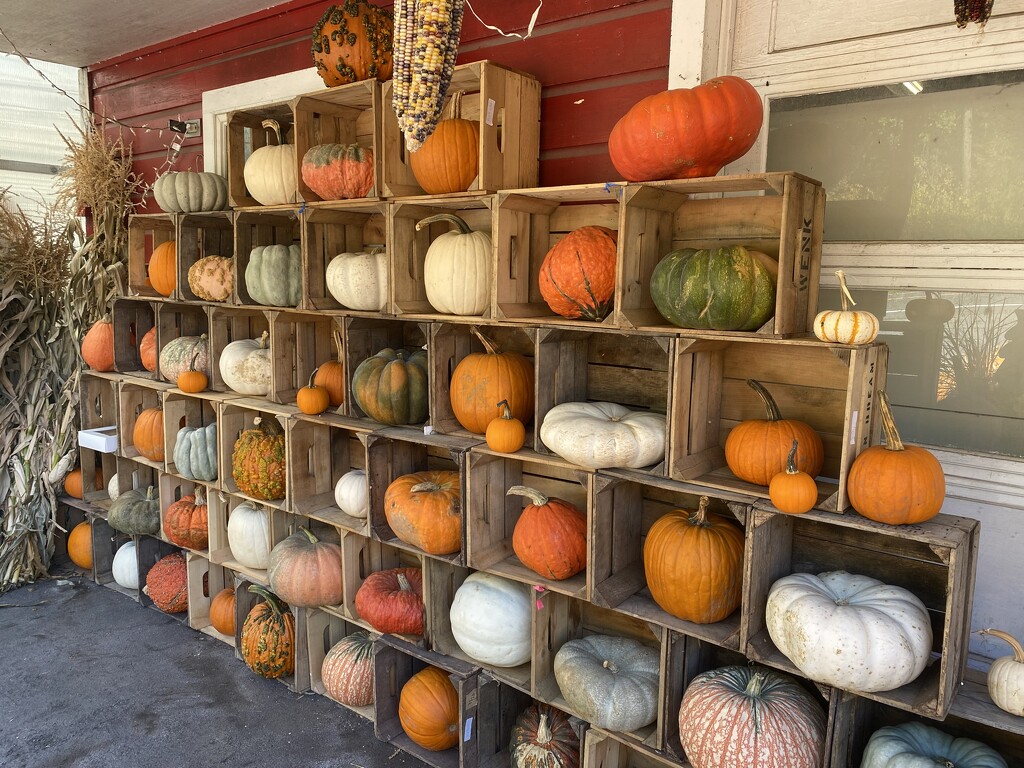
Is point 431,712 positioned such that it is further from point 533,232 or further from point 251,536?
point 533,232

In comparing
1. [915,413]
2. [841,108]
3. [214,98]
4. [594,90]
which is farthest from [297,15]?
[915,413]

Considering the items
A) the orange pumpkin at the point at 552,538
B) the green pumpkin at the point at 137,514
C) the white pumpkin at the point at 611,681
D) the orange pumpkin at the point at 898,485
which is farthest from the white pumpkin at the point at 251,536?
the orange pumpkin at the point at 898,485

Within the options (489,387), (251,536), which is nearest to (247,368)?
(251,536)

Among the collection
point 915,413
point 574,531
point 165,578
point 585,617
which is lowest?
point 165,578

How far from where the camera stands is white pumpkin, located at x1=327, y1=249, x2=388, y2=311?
117 inches

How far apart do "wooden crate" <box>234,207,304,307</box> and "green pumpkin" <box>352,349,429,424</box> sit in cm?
77

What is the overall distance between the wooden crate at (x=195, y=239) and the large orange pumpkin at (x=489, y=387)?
1651 mm

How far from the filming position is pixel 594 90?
2.72m

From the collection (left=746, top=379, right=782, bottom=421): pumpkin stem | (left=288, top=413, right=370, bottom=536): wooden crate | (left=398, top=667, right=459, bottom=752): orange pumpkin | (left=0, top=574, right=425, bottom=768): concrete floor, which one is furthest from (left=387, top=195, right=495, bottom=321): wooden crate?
(left=0, top=574, right=425, bottom=768): concrete floor

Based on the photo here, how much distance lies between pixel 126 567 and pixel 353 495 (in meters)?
1.97

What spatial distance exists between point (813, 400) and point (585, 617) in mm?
1195

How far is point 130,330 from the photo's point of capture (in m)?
4.36

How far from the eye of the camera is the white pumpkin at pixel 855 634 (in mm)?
1875

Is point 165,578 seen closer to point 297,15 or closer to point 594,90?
point 297,15
